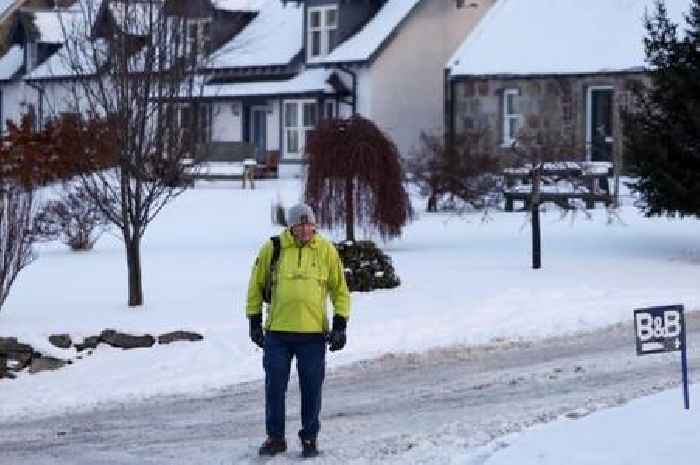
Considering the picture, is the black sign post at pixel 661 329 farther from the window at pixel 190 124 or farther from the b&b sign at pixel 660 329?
the window at pixel 190 124

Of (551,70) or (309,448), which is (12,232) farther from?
(551,70)

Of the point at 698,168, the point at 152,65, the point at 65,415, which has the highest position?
the point at 152,65

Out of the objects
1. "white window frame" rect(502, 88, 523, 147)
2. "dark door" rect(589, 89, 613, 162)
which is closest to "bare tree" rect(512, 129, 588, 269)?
"dark door" rect(589, 89, 613, 162)

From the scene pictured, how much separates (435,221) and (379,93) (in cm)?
1498

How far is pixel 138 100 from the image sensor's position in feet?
60.2

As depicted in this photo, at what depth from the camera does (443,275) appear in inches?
826

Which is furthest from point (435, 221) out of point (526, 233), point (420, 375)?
point (420, 375)

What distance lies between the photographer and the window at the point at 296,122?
46469 millimetres

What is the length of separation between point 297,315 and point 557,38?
29.4 metres

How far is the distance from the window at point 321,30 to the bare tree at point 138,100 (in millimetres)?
26192

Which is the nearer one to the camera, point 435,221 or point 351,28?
point 435,221

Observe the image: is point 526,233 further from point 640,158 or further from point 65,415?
point 65,415

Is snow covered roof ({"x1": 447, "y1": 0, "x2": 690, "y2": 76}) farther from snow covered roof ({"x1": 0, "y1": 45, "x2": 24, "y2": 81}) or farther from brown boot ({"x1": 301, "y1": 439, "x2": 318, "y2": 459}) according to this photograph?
brown boot ({"x1": 301, "y1": 439, "x2": 318, "y2": 459})

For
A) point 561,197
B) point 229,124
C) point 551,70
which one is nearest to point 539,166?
point 561,197
